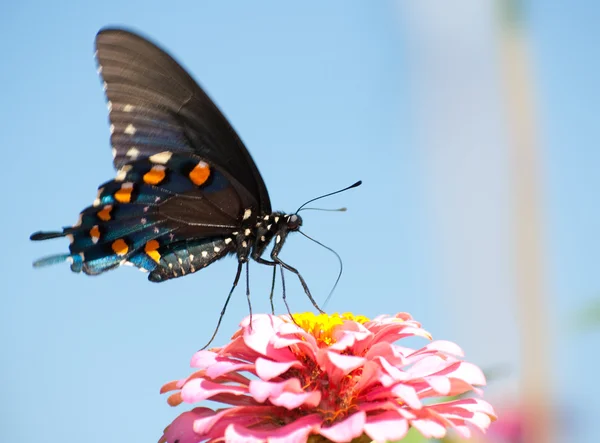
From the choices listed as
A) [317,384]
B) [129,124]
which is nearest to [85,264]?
[129,124]

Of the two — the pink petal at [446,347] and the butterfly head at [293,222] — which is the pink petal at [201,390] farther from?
the butterfly head at [293,222]

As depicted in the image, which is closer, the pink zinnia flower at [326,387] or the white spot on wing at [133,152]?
the pink zinnia flower at [326,387]

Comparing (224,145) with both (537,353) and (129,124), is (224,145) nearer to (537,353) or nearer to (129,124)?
(129,124)

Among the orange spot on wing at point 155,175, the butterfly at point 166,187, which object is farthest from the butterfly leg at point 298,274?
the orange spot on wing at point 155,175

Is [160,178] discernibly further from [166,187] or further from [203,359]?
[203,359]

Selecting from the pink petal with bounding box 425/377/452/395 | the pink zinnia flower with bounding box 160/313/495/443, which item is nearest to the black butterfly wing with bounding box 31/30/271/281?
the pink zinnia flower with bounding box 160/313/495/443

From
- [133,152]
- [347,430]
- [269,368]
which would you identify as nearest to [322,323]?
[269,368]
